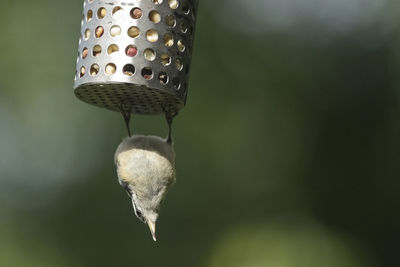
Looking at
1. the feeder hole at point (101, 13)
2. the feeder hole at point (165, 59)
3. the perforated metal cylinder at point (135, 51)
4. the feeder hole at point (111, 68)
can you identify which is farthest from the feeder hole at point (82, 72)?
the feeder hole at point (165, 59)

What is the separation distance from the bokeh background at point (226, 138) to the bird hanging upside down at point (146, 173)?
4252 millimetres

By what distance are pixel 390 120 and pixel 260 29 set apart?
1792 millimetres

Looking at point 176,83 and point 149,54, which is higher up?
point 149,54

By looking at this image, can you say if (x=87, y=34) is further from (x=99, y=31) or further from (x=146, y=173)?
(x=146, y=173)

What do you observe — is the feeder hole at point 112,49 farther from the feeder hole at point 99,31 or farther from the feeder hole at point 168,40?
the feeder hole at point 168,40

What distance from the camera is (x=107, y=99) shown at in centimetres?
342

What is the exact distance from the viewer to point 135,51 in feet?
10.4

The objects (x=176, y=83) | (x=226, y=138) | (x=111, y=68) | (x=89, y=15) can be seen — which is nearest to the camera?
(x=111, y=68)

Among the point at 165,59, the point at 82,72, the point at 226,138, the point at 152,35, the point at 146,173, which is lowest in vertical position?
the point at 226,138

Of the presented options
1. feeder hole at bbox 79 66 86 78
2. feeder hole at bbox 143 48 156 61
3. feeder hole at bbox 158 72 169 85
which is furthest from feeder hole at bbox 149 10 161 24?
feeder hole at bbox 79 66 86 78

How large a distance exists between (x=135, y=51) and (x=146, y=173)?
57 cm

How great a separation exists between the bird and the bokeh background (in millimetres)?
4252

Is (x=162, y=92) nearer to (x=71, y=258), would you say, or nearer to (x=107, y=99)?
(x=107, y=99)

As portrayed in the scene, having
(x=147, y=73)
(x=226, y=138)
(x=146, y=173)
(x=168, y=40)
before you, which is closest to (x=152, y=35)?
(x=168, y=40)
